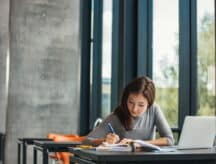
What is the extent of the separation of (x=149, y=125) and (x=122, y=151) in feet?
3.21

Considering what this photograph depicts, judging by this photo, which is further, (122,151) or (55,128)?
(55,128)

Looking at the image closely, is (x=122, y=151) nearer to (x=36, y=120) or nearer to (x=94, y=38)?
(x=36, y=120)

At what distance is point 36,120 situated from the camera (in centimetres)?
681

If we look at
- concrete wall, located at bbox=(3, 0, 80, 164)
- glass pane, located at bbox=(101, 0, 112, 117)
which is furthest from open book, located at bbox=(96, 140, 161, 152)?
concrete wall, located at bbox=(3, 0, 80, 164)

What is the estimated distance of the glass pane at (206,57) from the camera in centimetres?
445

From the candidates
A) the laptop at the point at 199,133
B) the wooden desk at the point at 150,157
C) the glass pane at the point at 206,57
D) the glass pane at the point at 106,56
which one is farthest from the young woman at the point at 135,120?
the glass pane at the point at 106,56

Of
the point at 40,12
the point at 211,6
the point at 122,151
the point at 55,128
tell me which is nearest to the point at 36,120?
the point at 55,128

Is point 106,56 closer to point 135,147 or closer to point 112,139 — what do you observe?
point 112,139

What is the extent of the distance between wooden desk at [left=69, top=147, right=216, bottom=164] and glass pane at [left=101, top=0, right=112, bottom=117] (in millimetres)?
4240

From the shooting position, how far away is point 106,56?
22.9 feet

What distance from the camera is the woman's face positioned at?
10.9ft

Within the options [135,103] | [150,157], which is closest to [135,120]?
[135,103]

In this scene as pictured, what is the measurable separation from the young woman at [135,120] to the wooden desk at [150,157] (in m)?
0.81

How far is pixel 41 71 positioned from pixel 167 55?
7.56ft
